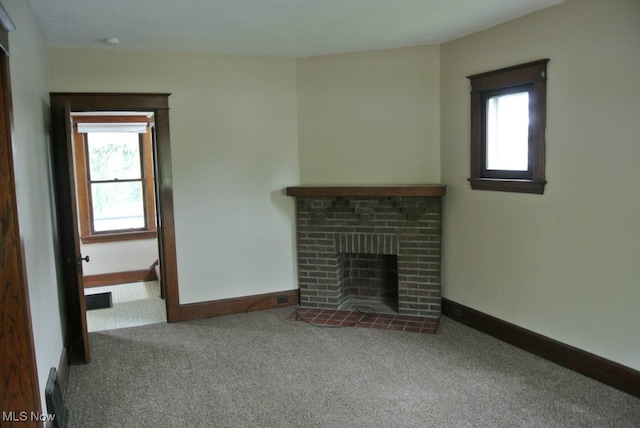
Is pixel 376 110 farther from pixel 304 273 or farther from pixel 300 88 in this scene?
pixel 304 273

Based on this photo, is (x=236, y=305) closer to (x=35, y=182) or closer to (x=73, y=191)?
(x=73, y=191)

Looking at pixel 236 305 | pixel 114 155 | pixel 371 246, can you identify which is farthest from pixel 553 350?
pixel 114 155

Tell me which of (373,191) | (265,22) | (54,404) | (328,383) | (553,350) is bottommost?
(328,383)

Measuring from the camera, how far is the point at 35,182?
305cm

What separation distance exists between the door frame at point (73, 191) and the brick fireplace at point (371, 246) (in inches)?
48.1

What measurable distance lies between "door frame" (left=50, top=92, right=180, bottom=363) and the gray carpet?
0.96ft

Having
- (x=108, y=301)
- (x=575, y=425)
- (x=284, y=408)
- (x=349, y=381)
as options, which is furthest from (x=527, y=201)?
(x=108, y=301)

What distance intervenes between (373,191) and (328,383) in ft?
6.05

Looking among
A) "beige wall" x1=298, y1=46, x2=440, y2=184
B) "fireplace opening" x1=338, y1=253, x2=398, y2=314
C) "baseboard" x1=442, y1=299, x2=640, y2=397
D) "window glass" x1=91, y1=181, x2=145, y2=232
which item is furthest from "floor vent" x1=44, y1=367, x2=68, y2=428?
"window glass" x1=91, y1=181, x2=145, y2=232

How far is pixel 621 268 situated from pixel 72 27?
13.5 ft

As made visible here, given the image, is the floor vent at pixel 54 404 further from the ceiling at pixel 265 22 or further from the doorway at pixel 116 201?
the doorway at pixel 116 201

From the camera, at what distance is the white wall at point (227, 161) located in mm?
4617

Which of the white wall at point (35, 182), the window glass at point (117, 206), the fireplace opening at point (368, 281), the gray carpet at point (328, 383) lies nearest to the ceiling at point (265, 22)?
the white wall at point (35, 182)

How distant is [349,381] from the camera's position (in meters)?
3.41
